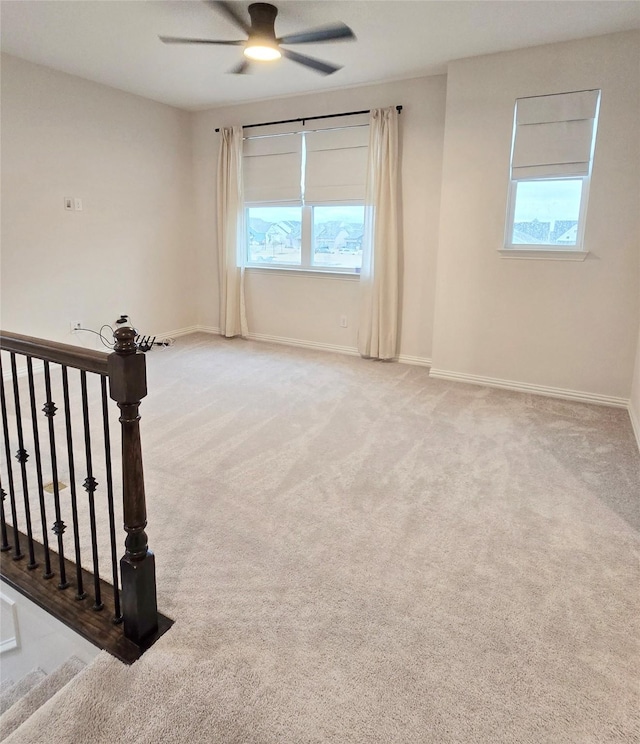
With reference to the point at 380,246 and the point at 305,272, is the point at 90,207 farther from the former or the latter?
the point at 380,246

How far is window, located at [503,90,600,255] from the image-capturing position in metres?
3.46

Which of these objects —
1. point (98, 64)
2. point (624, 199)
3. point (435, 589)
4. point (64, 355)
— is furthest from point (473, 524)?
point (98, 64)

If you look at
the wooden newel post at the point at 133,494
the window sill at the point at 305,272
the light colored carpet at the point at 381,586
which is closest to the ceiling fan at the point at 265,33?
the window sill at the point at 305,272

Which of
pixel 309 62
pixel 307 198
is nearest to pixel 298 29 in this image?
pixel 309 62

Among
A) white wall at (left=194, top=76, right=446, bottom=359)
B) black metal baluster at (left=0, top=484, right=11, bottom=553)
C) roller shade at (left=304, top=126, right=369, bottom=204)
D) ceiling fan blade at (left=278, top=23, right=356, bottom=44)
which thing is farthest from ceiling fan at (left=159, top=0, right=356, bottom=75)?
black metal baluster at (left=0, top=484, right=11, bottom=553)

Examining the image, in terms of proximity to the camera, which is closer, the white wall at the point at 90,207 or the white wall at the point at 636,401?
the white wall at the point at 636,401

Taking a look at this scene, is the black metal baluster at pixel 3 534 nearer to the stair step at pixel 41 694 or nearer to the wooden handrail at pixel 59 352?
the stair step at pixel 41 694

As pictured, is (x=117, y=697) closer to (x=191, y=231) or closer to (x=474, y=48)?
(x=474, y=48)

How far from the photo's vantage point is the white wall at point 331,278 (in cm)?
428

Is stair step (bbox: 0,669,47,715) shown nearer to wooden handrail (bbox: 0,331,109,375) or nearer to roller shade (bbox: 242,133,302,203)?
wooden handrail (bbox: 0,331,109,375)

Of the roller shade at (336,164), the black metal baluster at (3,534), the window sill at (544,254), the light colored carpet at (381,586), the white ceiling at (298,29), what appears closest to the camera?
the light colored carpet at (381,586)

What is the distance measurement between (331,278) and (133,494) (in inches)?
152

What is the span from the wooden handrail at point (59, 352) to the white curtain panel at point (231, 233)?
3884 mm

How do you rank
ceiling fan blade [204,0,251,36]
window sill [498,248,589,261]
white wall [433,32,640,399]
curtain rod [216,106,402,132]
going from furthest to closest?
curtain rod [216,106,402,132] < window sill [498,248,589,261] < white wall [433,32,640,399] < ceiling fan blade [204,0,251,36]
